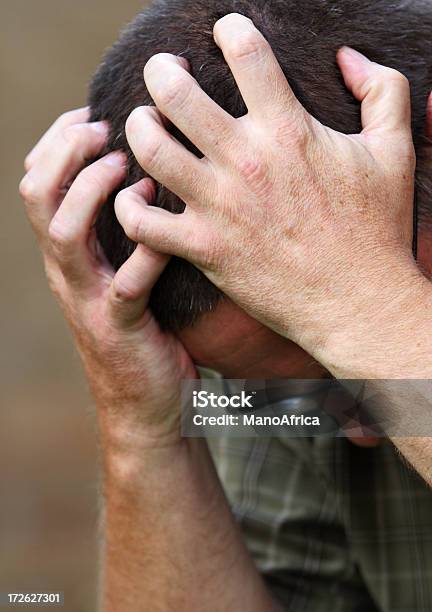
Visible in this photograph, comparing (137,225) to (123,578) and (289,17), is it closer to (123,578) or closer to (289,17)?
(289,17)

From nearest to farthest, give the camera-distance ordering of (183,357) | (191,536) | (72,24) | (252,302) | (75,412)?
1. (252,302)
2. (183,357)
3. (191,536)
4. (75,412)
5. (72,24)

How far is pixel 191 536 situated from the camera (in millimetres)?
2359

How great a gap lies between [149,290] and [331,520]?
3.33 feet

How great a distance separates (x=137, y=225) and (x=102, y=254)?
0.27m

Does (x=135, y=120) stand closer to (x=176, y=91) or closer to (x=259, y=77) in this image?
(x=176, y=91)

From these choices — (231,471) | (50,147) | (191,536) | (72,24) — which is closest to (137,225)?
(50,147)

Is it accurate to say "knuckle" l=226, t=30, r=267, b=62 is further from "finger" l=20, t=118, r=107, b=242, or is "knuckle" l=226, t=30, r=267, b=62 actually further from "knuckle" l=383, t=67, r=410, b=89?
"finger" l=20, t=118, r=107, b=242

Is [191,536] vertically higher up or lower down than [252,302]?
lower down

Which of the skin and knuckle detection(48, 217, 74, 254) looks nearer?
the skin

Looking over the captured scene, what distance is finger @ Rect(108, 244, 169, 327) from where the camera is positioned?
1857 mm

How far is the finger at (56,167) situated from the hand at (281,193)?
0.22 metres

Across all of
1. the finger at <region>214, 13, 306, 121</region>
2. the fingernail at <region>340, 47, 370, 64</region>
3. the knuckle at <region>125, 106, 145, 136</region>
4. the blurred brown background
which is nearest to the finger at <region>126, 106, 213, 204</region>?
the knuckle at <region>125, 106, 145, 136</region>

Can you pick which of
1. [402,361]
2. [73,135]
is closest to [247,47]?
[73,135]

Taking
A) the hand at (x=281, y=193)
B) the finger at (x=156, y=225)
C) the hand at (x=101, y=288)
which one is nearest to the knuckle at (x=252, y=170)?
the hand at (x=281, y=193)
